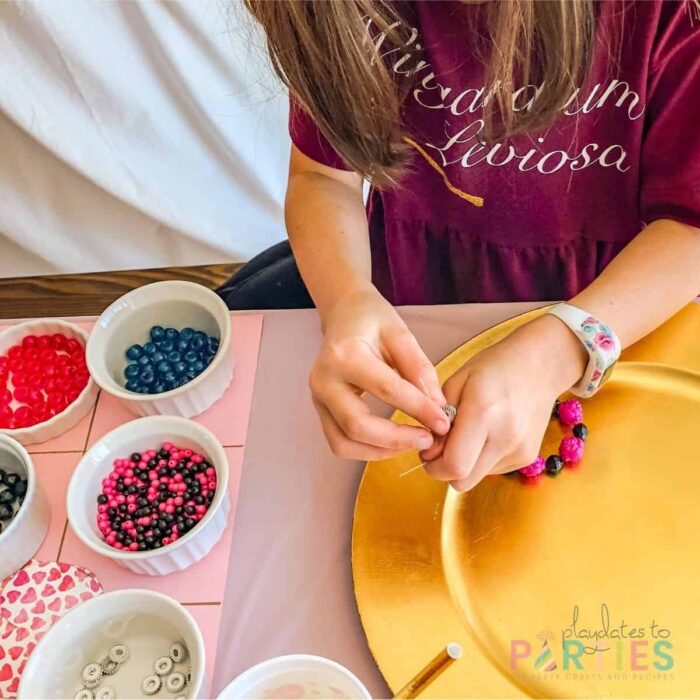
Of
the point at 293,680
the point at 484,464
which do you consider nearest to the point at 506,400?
the point at 484,464

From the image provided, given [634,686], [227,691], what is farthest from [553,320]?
[227,691]

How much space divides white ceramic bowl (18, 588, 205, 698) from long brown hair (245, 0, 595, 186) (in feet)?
1.40

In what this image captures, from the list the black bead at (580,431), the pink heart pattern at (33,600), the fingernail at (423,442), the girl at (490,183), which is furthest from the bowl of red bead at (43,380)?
the black bead at (580,431)

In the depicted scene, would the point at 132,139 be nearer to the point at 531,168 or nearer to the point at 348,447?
the point at 531,168

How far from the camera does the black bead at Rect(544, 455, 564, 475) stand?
0.62m

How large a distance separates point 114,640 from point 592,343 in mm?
475

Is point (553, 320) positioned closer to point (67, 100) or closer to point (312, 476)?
point (312, 476)

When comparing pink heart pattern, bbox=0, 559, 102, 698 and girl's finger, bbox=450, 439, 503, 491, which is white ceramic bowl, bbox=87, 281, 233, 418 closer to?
pink heart pattern, bbox=0, 559, 102, 698

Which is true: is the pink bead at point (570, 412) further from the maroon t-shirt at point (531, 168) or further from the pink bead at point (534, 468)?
the maroon t-shirt at point (531, 168)

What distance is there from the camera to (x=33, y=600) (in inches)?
25.5

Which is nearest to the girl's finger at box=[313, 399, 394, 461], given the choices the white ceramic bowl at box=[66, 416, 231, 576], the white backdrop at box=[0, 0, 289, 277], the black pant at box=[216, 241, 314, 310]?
the white ceramic bowl at box=[66, 416, 231, 576]

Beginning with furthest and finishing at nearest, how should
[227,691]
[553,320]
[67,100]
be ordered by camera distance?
1. [67,100]
2. [553,320]
3. [227,691]

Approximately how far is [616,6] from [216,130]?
3.19ft

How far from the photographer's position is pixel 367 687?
0.57m
